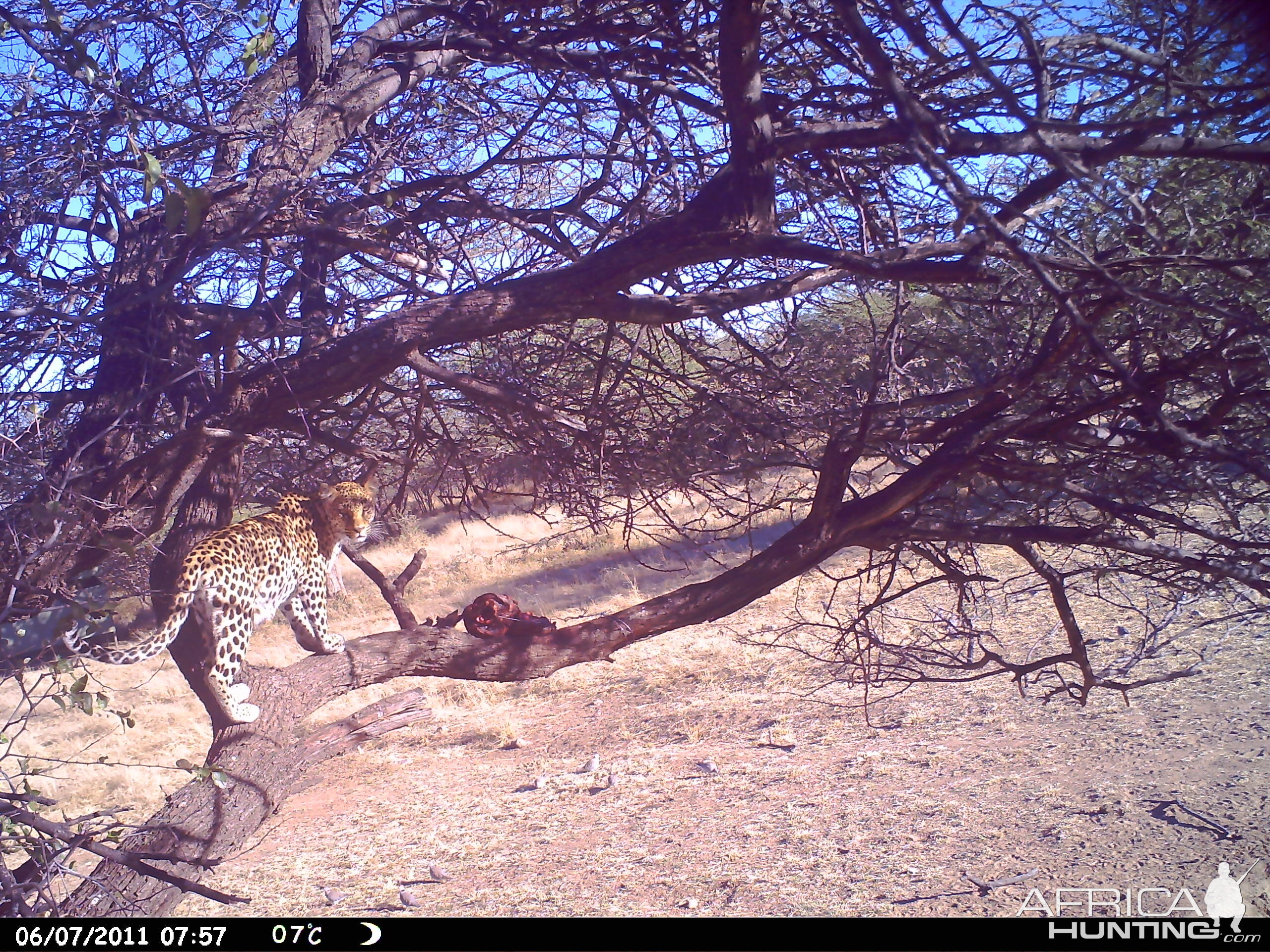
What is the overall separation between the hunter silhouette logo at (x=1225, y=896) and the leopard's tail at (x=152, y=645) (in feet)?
16.1

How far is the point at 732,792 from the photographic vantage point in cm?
837

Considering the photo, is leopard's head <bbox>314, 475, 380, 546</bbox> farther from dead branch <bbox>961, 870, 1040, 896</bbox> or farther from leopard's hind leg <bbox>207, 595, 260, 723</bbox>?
dead branch <bbox>961, 870, 1040, 896</bbox>

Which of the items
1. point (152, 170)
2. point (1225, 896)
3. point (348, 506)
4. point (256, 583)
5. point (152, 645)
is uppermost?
point (152, 170)

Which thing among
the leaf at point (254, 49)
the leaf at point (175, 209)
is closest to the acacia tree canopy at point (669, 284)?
the leaf at point (254, 49)

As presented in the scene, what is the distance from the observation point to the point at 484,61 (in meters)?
4.46

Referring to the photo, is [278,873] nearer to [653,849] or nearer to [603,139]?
[653,849]

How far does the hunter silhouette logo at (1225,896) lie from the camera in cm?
436

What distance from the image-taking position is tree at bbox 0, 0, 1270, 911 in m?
3.21

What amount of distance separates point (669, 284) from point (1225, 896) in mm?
4191

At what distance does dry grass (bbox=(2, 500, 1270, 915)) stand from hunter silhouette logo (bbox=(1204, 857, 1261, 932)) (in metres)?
0.08

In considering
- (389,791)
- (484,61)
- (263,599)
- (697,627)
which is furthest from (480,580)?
(484,61)

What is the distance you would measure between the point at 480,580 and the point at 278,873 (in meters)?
11.3

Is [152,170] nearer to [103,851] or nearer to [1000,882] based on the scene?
[103,851]

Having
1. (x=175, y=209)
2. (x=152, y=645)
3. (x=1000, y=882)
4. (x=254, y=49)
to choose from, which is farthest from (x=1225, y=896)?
(x=254, y=49)
